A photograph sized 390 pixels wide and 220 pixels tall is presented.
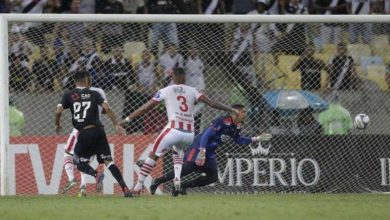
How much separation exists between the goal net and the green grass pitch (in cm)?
385

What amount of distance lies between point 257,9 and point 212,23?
12.4 feet

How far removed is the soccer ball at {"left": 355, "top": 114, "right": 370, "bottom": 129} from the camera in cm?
2161

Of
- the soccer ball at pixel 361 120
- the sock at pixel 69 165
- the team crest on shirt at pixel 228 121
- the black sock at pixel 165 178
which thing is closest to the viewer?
the sock at pixel 69 165

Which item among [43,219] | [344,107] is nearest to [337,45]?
[344,107]

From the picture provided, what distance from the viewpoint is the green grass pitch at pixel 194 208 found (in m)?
13.4

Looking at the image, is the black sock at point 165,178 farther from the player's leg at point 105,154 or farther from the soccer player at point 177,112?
the player's leg at point 105,154

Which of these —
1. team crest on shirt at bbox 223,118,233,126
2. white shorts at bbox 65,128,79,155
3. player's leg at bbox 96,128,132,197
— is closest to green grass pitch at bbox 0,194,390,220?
player's leg at bbox 96,128,132,197

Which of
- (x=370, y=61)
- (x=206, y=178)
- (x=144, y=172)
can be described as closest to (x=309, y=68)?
(x=370, y=61)

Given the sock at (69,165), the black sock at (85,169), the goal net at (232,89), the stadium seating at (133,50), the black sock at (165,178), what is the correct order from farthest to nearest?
the stadium seating at (133,50), the goal net at (232,89), the black sock at (165,178), the sock at (69,165), the black sock at (85,169)

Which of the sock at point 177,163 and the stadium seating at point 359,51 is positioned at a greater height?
the stadium seating at point 359,51

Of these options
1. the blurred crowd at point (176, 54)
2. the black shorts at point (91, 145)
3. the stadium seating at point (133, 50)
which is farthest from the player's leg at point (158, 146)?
the stadium seating at point (133, 50)

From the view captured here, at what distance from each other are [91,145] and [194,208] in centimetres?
388

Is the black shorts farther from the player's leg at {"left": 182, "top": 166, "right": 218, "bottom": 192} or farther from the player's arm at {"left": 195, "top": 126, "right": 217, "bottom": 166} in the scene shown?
the player's leg at {"left": 182, "top": 166, "right": 218, "bottom": 192}

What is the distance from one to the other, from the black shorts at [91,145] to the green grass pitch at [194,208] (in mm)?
1194
